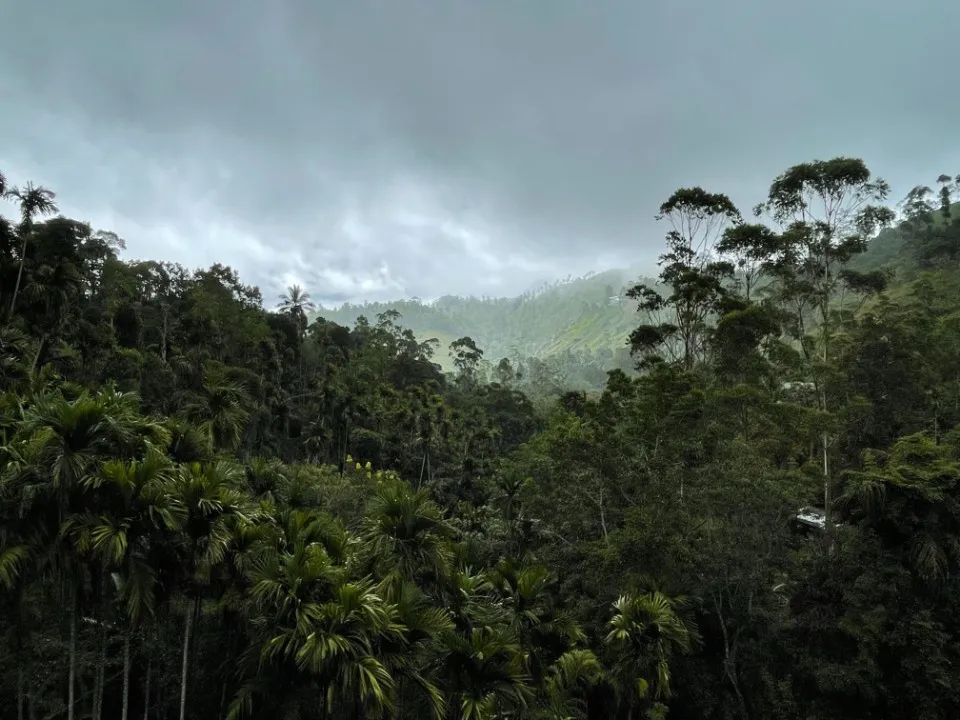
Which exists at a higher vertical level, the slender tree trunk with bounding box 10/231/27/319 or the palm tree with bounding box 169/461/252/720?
the slender tree trunk with bounding box 10/231/27/319

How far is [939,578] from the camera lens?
499 inches

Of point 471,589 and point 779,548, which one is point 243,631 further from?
point 779,548

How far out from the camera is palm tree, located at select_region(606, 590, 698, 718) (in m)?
11.3

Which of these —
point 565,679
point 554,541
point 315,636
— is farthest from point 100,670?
point 554,541

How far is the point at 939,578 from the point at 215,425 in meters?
24.9

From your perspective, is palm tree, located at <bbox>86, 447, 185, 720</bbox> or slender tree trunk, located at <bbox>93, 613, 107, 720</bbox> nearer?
palm tree, located at <bbox>86, 447, 185, 720</bbox>

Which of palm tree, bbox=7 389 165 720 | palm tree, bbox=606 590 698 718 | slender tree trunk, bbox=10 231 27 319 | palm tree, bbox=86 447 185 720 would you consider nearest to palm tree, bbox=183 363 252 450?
slender tree trunk, bbox=10 231 27 319

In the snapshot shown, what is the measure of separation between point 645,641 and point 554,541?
906 cm

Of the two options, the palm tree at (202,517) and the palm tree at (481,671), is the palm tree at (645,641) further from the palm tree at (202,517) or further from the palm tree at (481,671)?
the palm tree at (202,517)

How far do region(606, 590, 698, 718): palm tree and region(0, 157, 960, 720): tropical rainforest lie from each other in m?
0.08

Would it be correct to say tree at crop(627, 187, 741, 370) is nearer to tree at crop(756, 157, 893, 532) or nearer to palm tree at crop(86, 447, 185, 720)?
tree at crop(756, 157, 893, 532)

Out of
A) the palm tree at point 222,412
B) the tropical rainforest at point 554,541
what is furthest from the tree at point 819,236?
the palm tree at point 222,412

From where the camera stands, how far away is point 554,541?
2038 cm

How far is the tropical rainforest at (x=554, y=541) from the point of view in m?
8.29
